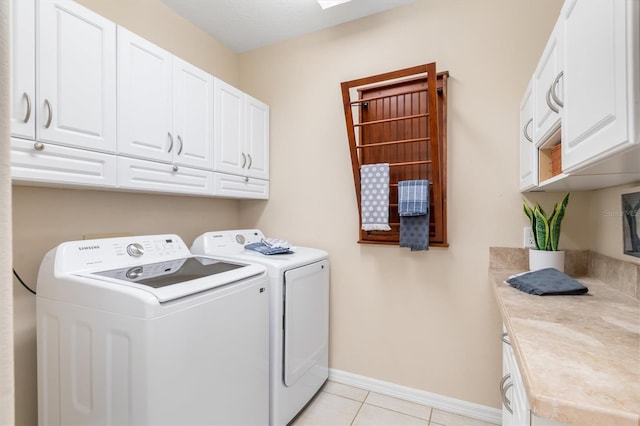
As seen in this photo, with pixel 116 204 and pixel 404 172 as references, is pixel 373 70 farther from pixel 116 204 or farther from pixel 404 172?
pixel 116 204

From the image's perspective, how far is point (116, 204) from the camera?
188cm

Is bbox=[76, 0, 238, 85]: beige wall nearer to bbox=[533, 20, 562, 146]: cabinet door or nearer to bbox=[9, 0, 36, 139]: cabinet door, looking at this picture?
bbox=[9, 0, 36, 139]: cabinet door

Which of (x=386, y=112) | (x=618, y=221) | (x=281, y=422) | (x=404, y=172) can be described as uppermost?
(x=386, y=112)

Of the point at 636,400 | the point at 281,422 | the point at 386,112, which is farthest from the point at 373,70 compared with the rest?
the point at 281,422

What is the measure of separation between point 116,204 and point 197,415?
1.32 m

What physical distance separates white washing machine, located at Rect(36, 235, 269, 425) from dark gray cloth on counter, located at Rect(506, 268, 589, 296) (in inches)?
51.2

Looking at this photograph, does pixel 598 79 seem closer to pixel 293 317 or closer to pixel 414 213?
pixel 414 213

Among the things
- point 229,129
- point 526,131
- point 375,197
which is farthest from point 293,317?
point 526,131

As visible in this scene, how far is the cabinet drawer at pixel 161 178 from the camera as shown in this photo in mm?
1585

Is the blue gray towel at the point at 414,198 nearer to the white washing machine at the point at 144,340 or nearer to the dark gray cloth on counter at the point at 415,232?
the dark gray cloth on counter at the point at 415,232

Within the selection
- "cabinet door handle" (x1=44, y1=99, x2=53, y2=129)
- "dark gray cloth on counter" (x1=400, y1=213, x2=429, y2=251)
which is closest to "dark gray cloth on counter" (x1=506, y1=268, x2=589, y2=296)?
"dark gray cloth on counter" (x1=400, y1=213, x2=429, y2=251)

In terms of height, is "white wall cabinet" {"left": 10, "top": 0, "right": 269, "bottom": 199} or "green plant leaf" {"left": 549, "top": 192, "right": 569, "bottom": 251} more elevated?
"white wall cabinet" {"left": 10, "top": 0, "right": 269, "bottom": 199}

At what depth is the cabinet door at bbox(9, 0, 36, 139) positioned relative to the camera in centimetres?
117

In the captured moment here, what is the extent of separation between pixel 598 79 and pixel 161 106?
192 cm
